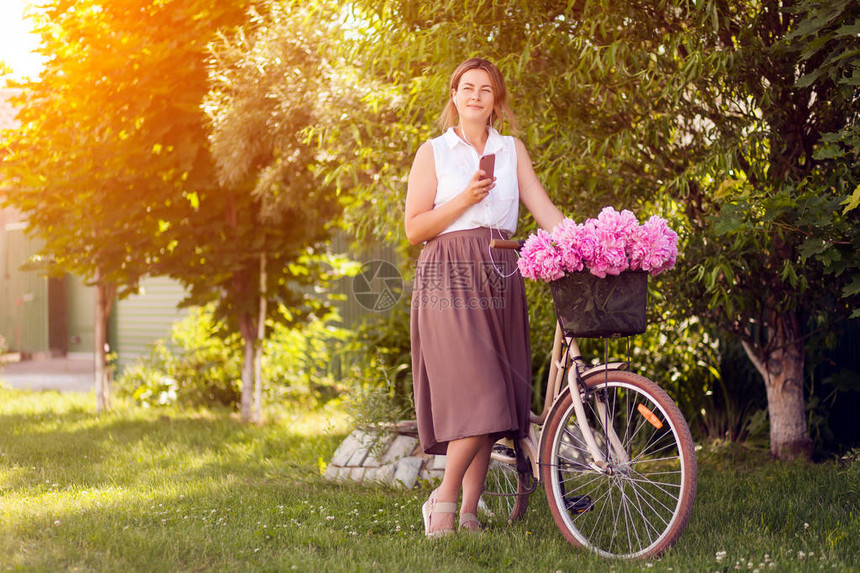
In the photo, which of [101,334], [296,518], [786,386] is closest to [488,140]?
[296,518]

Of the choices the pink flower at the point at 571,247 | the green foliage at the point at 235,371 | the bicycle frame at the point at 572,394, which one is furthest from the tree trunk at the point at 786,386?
the green foliage at the point at 235,371

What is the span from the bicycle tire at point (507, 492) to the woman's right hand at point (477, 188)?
1.10 metres

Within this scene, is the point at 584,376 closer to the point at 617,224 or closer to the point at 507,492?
the point at 617,224

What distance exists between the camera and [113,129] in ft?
20.8

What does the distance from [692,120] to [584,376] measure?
75.3 inches

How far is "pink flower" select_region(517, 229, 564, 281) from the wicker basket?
0.24ft

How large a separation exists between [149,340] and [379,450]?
7975 millimetres

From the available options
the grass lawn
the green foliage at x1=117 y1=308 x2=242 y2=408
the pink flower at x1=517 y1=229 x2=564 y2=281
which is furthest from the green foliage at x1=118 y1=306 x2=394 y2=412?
the pink flower at x1=517 y1=229 x2=564 y2=281

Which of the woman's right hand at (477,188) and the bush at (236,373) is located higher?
the woman's right hand at (477,188)

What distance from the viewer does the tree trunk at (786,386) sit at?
15.8 ft

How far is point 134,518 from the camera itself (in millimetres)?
3607

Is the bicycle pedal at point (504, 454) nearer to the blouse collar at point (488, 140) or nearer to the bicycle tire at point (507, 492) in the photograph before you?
the bicycle tire at point (507, 492)

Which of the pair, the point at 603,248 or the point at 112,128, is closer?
the point at 603,248

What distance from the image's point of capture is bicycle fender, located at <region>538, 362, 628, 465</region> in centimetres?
304
